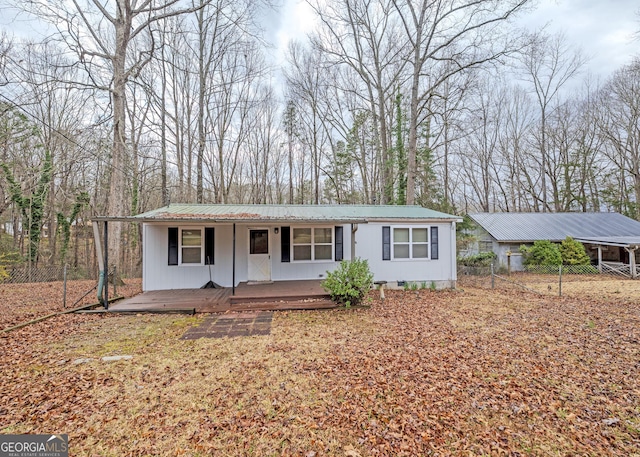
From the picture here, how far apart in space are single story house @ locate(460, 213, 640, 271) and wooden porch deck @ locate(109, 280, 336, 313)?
41.8 feet

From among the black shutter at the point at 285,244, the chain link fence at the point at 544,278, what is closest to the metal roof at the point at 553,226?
the chain link fence at the point at 544,278

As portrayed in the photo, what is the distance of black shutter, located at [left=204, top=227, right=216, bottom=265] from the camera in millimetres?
8922

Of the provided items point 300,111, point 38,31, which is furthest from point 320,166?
point 38,31

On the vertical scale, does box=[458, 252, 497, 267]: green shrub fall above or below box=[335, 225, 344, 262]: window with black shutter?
below

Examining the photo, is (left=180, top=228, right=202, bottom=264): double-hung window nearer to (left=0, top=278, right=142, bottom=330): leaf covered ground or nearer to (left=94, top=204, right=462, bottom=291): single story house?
(left=94, top=204, right=462, bottom=291): single story house

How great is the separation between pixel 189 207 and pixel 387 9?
15326 millimetres

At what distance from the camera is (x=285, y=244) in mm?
9344

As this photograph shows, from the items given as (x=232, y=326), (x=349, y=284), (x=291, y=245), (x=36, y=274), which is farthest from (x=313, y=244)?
(x=36, y=274)

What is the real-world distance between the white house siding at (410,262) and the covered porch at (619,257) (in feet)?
33.2

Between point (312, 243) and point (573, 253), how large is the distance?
15.1m

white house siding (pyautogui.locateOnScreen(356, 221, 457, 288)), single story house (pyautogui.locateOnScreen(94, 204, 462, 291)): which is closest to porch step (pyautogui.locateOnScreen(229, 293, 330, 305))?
single story house (pyautogui.locateOnScreen(94, 204, 462, 291))

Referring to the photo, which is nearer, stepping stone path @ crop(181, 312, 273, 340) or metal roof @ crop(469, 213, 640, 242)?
stepping stone path @ crop(181, 312, 273, 340)

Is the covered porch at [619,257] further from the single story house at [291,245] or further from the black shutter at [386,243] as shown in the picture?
the black shutter at [386,243]

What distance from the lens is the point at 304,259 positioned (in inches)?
375
